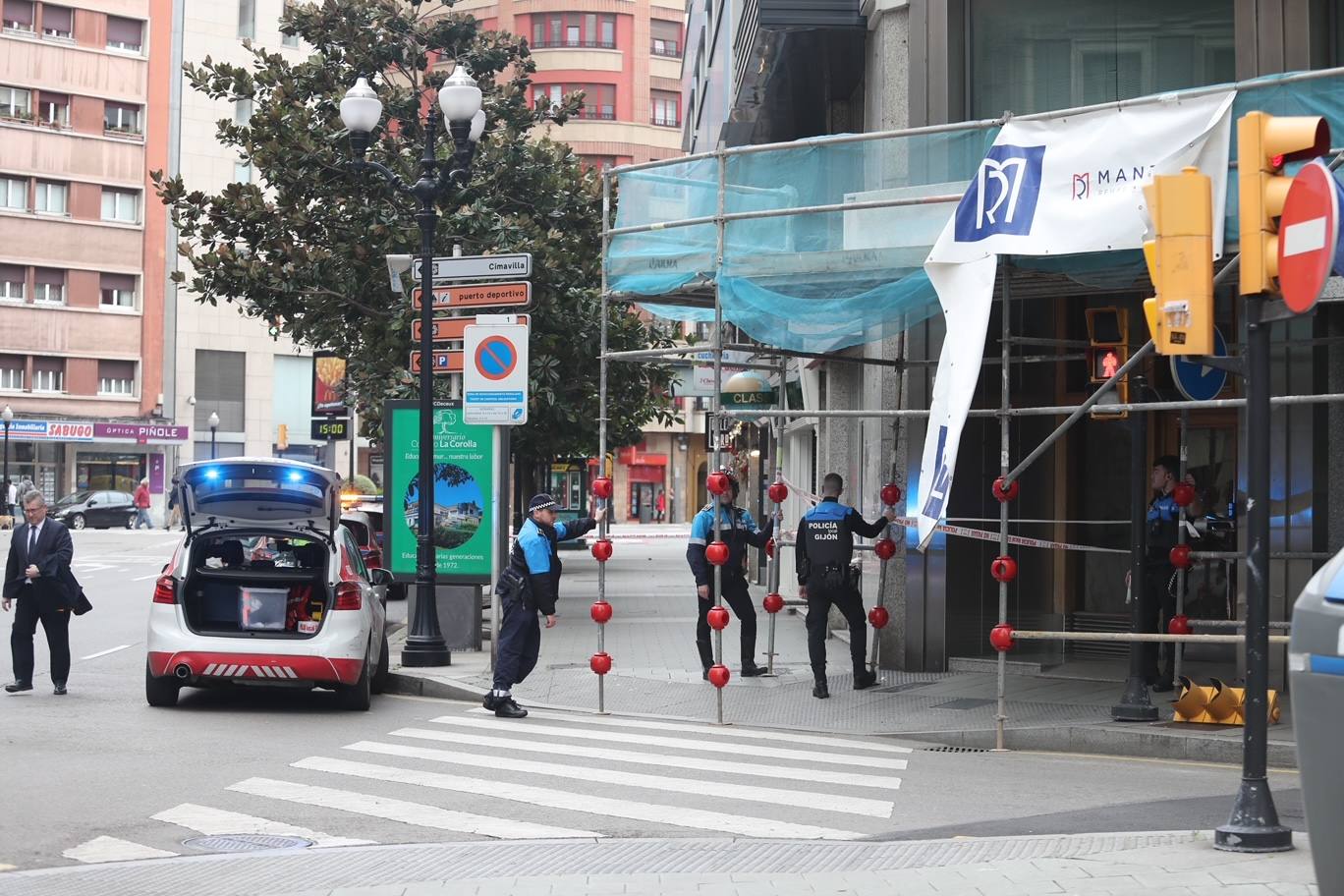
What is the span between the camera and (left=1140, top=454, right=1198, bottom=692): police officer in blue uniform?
13344mm

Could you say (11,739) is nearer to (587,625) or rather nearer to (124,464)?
(587,625)

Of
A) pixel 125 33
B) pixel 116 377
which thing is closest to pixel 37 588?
pixel 116 377

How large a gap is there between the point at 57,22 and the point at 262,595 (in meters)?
51.8

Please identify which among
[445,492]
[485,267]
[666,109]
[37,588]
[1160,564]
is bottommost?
[37,588]

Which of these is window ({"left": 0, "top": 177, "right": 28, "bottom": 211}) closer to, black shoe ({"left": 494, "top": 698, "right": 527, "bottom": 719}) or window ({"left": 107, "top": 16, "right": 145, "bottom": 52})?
window ({"left": 107, "top": 16, "right": 145, "bottom": 52})

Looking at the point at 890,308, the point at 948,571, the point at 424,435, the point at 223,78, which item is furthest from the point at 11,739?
the point at 223,78

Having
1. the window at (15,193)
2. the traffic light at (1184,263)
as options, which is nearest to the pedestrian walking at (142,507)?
the window at (15,193)

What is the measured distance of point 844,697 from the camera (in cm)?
1371

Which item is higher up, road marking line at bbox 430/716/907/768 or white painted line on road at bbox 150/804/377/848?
white painted line on road at bbox 150/804/377/848

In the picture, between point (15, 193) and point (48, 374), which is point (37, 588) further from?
point (15, 193)

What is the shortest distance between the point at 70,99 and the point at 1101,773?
56013 mm

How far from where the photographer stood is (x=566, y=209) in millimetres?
24094

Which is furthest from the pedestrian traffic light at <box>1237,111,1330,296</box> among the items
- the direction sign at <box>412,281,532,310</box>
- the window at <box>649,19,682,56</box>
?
the window at <box>649,19,682,56</box>

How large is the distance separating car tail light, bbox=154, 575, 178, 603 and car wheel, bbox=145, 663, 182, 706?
56 cm
